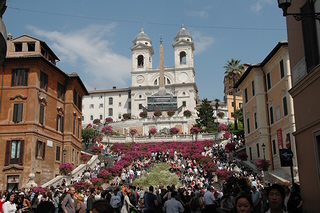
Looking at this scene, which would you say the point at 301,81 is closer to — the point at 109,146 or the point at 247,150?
the point at 247,150

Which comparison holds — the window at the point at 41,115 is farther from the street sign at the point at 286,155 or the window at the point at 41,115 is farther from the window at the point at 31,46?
the street sign at the point at 286,155

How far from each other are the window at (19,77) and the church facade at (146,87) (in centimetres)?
7251

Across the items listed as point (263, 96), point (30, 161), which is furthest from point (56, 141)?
point (263, 96)

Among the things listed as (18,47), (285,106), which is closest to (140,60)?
(18,47)

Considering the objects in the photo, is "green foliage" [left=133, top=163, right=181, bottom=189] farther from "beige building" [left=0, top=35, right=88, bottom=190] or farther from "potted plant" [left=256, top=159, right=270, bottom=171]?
"beige building" [left=0, top=35, right=88, bottom=190]

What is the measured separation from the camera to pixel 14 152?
1283 inches

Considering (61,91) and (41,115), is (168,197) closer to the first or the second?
(41,115)

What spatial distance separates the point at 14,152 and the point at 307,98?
2653cm

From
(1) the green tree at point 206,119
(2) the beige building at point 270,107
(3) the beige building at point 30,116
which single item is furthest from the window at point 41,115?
(1) the green tree at point 206,119

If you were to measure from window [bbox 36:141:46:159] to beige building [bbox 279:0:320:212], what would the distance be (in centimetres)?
2518

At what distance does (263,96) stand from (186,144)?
2249cm

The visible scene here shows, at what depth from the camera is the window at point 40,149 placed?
1315 inches

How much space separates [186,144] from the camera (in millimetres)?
59719

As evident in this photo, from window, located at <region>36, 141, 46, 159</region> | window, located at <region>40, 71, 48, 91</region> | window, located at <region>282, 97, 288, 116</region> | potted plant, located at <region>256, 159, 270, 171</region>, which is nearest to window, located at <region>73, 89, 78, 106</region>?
window, located at <region>40, 71, 48, 91</region>
